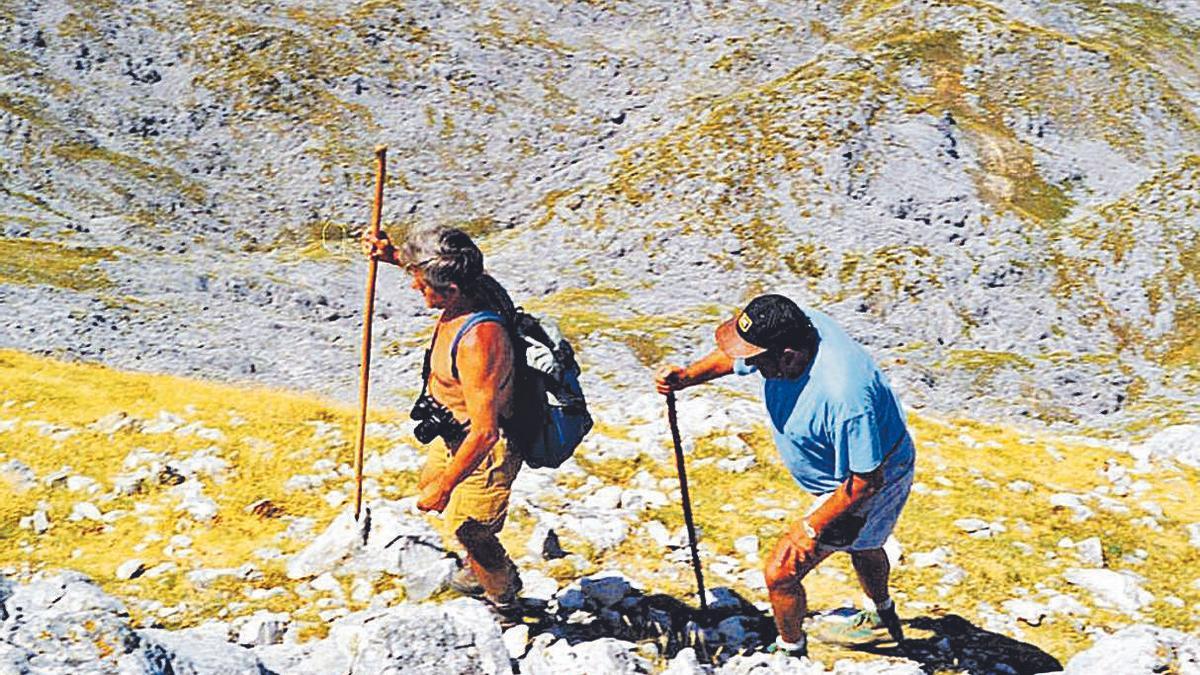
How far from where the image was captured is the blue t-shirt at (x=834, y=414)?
7.57m

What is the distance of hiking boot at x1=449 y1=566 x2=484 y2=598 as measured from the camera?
10.6 metres

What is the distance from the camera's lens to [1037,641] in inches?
427

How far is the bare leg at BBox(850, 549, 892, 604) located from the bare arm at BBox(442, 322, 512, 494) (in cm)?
340

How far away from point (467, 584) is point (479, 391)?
3.21 m

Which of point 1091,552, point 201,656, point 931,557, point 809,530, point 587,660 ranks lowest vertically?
point 931,557

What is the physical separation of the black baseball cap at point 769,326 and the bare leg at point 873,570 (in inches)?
99.6

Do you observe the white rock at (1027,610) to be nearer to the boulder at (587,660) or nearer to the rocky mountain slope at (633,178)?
the boulder at (587,660)

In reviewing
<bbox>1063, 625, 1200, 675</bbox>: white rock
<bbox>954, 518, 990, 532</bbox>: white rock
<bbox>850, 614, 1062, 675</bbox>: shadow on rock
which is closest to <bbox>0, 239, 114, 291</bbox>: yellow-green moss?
<bbox>954, 518, 990, 532</bbox>: white rock

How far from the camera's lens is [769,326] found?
7582 millimetres

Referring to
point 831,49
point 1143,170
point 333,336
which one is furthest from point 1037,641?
point 831,49

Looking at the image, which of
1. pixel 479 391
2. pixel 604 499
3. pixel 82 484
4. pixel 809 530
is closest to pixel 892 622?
pixel 809 530

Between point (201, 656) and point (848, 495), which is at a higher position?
point (848, 495)

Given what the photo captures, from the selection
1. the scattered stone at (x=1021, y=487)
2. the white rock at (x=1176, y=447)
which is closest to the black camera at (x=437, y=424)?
the scattered stone at (x=1021, y=487)

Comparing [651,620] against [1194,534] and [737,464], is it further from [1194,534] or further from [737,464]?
[1194,534]
